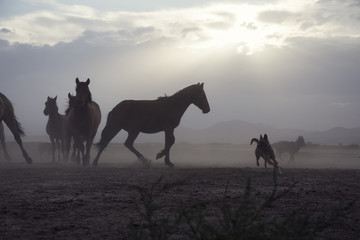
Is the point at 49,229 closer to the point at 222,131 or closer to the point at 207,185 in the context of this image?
the point at 207,185

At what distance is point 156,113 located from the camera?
547 inches

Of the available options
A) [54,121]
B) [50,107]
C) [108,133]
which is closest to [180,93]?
[108,133]

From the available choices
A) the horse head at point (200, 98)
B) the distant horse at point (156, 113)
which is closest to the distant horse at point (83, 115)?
the distant horse at point (156, 113)

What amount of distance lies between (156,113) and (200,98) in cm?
149

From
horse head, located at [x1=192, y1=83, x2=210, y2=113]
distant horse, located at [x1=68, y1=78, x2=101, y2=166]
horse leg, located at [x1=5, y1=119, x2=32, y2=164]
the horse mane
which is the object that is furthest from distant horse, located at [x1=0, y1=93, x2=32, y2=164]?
horse head, located at [x1=192, y1=83, x2=210, y2=113]

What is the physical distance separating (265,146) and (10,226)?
9.20 meters

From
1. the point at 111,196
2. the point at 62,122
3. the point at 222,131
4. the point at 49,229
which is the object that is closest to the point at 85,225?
the point at 49,229

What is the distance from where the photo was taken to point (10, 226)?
4.61 metres

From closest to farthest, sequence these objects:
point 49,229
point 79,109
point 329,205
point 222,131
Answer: point 49,229
point 329,205
point 79,109
point 222,131

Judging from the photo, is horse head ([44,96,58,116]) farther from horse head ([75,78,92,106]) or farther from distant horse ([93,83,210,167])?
horse head ([75,78,92,106])

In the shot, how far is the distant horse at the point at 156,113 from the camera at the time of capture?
45.4ft

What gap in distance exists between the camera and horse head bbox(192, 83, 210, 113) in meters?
14.2

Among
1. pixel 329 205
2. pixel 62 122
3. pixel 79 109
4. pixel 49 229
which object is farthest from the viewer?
pixel 62 122

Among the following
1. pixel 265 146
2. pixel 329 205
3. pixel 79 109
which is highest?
pixel 79 109
